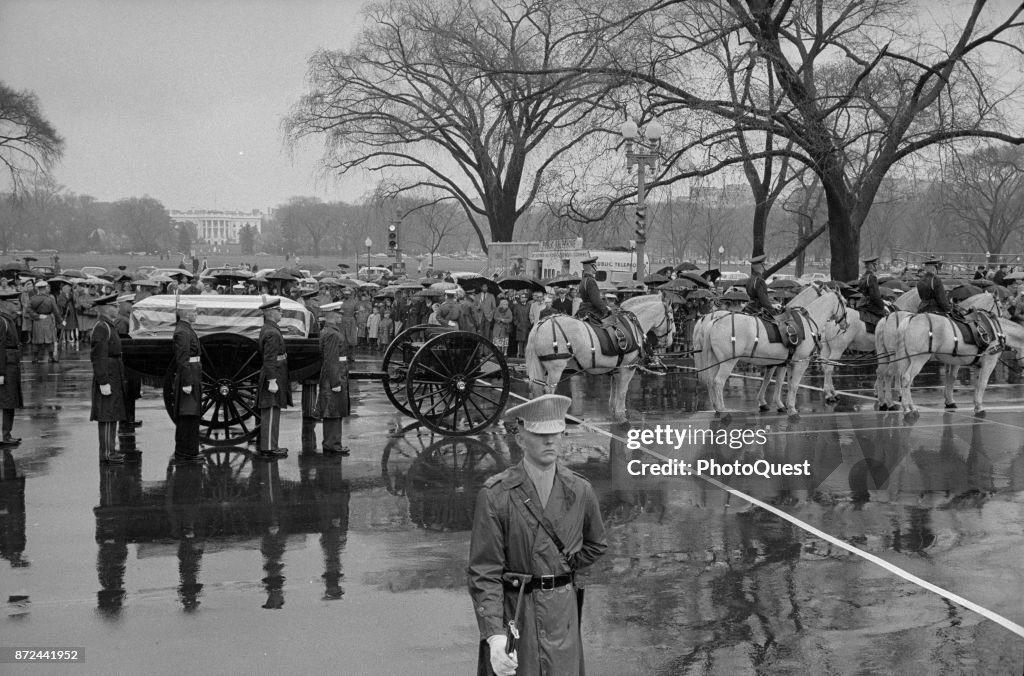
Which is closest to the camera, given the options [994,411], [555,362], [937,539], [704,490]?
[937,539]

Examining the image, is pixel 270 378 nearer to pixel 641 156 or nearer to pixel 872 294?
pixel 641 156

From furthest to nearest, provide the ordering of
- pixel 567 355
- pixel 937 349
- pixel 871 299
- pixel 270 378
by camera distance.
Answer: pixel 871 299, pixel 937 349, pixel 567 355, pixel 270 378

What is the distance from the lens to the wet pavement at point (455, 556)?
6.40m

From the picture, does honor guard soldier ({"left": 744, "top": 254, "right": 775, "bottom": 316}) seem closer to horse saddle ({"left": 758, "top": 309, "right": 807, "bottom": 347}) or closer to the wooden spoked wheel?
horse saddle ({"left": 758, "top": 309, "right": 807, "bottom": 347})

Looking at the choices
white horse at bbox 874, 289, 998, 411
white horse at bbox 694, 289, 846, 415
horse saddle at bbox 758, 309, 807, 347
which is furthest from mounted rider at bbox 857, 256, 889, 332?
horse saddle at bbox 758, 309, 807, 347

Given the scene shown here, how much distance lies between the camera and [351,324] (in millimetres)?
26531

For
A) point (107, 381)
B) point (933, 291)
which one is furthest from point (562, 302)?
point (107, 381)

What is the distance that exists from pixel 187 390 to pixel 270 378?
0.96m

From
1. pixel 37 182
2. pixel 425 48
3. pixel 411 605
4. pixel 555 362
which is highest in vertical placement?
pixel 425 48

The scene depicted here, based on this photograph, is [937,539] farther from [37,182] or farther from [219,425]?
[37,182]

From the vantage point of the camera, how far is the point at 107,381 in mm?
11734

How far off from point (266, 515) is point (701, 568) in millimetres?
4207

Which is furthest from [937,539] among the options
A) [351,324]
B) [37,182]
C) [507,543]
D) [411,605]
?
[37,182]

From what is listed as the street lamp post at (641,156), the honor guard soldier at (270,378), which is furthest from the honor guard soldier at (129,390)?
the street lamp post at (641,156)
